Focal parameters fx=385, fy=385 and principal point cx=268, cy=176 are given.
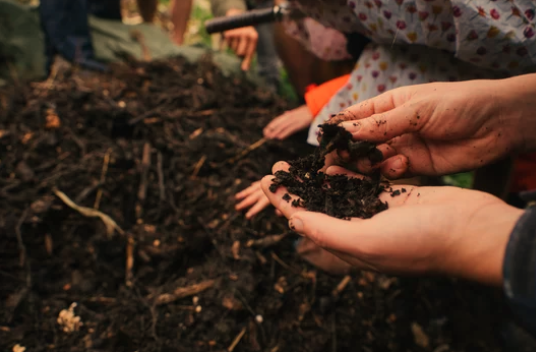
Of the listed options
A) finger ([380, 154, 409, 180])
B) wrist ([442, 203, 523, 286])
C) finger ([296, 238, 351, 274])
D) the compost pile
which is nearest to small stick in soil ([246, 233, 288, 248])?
the compost pile

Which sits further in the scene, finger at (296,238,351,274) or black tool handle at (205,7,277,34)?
black tool handle at (205,7,277,34)

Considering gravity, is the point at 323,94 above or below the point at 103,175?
above

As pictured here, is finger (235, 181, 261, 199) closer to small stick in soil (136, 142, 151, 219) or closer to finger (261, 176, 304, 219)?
small stick in soil (136, 142, 151, 219)

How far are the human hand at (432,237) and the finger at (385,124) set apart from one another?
0.27m

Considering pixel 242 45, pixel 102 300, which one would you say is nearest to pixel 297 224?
pixel 102 300

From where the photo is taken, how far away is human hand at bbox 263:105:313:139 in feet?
7.36

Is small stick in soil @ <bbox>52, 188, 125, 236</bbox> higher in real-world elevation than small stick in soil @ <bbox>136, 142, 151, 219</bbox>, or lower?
lower

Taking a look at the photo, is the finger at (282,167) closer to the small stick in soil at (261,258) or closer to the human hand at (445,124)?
the human hand at (445,124)

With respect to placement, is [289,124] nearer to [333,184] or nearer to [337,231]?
[333,184]

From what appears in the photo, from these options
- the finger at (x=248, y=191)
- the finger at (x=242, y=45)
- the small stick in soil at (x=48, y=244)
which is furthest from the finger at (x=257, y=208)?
the finger at (x=242, y=45)

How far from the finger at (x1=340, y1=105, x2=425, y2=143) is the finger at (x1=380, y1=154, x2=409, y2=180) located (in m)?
0.09

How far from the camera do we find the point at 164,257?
1779mm

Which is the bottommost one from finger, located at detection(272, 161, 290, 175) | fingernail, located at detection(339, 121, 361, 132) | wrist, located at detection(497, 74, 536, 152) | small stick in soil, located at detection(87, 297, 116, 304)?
small stick in soil, located at detection(87, 297, 116, 304)

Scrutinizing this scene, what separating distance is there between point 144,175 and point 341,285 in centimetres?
116
